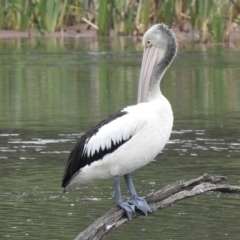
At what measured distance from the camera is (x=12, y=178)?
8789 mm

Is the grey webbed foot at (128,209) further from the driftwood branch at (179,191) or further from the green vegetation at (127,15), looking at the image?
the green vegetation at (127,15)

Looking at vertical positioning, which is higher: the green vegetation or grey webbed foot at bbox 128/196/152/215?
grey webbed foot at bbox 128/196/152/215

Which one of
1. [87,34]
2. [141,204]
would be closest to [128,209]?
[141,204]

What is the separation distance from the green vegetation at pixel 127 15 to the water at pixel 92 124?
75 cm

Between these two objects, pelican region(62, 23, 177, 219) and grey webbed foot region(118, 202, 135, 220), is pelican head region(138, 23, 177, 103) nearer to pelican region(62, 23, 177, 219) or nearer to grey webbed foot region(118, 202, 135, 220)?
pelican region(62, 23, 177, 219)

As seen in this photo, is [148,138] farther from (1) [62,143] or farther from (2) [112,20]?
(2) [112,20]

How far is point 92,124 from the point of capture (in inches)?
460

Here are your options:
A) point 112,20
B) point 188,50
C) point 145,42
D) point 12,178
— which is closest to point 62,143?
point 12,178

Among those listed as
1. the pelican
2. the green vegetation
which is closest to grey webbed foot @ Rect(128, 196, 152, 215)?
the pelican

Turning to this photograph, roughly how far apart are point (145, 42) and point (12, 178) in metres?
2.50

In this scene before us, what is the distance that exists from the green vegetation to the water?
0.75m

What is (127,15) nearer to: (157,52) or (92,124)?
(92,124)

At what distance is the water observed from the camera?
728cm

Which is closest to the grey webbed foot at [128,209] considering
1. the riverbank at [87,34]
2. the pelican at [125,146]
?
the pelican at [125,146]
